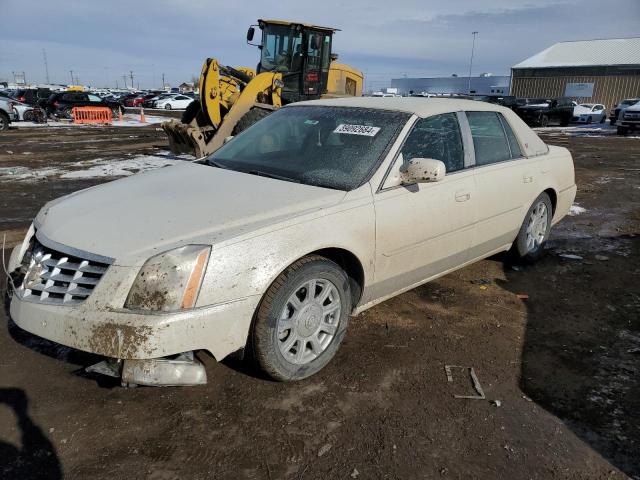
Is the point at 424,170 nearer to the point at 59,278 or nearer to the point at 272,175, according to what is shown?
the point at 272,175

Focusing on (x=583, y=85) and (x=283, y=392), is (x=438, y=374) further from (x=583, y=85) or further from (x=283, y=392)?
(x=583, y=85)

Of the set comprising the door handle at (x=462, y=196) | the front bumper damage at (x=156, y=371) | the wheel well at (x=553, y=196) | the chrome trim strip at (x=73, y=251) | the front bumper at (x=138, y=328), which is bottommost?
the front bumper damage at (x=156, y=371)

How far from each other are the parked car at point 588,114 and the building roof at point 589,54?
1576cm

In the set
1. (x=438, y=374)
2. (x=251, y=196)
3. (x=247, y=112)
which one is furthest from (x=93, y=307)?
(x=247, y=112)

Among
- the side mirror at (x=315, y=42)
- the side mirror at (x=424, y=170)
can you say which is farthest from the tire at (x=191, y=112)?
the side mirror at (x=424, y=170)

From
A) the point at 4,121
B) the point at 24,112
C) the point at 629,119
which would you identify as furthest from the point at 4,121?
the point at 629,119

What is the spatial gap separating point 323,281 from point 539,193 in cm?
274

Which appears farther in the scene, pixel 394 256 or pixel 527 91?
pixel 527 91

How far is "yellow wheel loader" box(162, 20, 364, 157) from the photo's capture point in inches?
407

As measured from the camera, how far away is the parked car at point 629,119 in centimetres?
2148

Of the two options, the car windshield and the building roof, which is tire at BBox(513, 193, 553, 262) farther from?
the building roof

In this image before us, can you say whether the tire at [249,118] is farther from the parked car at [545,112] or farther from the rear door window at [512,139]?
the parked car at [545,112]

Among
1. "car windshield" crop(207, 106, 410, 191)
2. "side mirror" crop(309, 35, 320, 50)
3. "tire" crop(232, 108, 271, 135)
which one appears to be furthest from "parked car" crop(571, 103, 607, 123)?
"car windshield" crop(207, 106, 410, 191)

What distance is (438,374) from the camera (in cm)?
301
